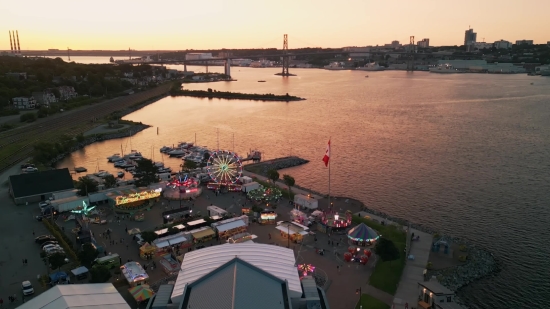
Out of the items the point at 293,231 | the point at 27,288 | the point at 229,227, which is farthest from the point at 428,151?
the point at 27,288

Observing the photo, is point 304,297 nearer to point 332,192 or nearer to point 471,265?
point 471,265

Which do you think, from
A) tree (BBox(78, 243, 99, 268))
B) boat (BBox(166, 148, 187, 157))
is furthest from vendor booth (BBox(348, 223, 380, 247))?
boat (BBox(166, 148, 187, 157))

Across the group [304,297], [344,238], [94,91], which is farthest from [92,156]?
[94,91]

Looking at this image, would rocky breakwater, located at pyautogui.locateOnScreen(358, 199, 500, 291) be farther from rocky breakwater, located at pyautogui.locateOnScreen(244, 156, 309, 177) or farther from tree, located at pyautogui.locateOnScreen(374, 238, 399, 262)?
rocky breakwater, located at pyautogui.locateOnScreen(244, 156, 309, 177)

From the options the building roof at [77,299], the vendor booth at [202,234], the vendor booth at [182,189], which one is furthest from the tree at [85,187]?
the building roof at [77,299]

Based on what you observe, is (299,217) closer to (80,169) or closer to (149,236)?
(149,236)

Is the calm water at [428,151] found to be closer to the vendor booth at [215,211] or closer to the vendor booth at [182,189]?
the vendor booth at [182,189]
